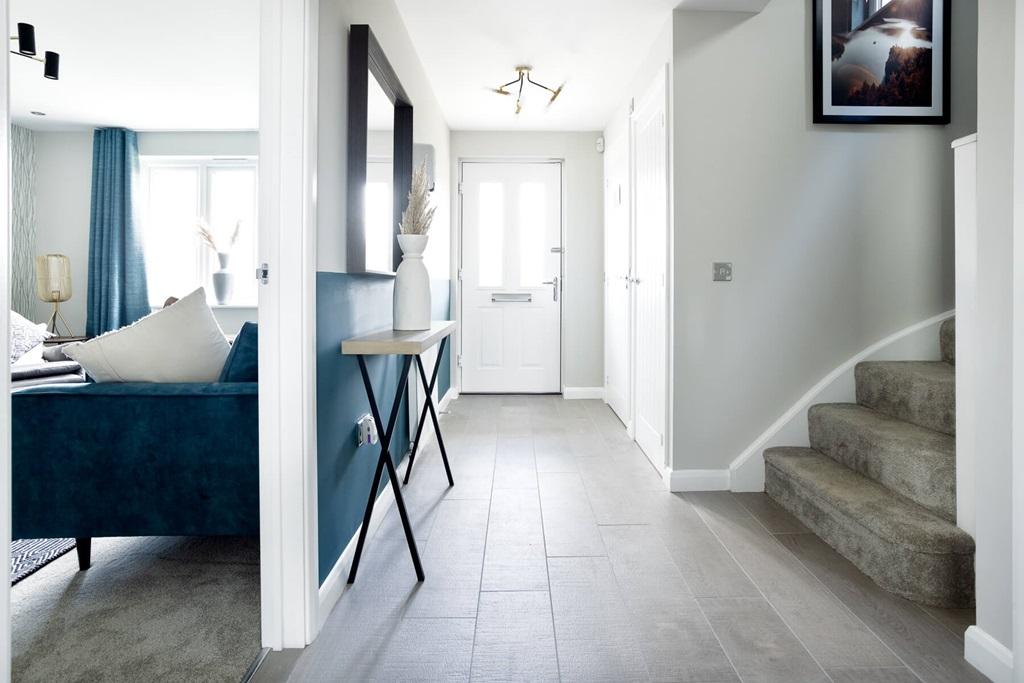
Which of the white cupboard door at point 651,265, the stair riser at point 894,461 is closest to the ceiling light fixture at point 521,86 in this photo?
the white cupboard door at point 651,265

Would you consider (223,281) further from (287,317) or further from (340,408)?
(287,317)

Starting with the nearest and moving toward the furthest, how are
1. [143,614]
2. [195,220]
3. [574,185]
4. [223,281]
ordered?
[143,614] < [574,185] < [223,281] < [195,220]

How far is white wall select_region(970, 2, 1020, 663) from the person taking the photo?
1521 millimetres

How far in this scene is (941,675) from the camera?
5.17 ft

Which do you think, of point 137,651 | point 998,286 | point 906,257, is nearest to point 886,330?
point 906,257

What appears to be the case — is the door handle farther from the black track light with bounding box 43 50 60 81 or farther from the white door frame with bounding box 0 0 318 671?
the white door frame with bounding box 0 0 318 671

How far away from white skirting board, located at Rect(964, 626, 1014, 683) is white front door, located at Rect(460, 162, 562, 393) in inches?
172

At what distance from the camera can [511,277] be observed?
5828mm

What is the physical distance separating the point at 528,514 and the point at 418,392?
1.35m

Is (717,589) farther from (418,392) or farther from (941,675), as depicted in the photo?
(418,392)

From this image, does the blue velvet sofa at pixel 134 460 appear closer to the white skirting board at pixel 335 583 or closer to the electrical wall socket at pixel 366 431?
the white skirting board at pixel 335 583

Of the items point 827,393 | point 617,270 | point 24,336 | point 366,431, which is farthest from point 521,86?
point 24,336

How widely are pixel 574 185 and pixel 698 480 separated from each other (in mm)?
3330

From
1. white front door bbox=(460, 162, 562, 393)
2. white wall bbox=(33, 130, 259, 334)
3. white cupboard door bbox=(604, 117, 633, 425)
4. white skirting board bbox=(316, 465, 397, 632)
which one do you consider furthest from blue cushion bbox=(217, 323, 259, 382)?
white wall bbox=(33, 130, 259, 334)
